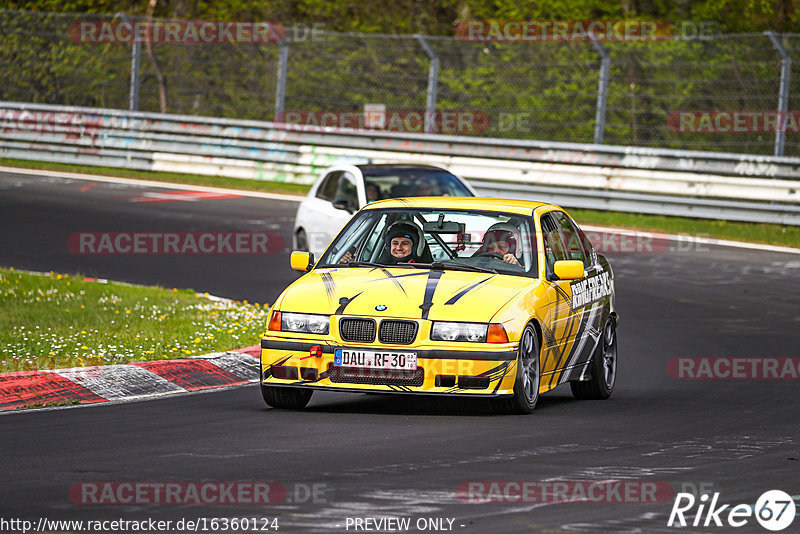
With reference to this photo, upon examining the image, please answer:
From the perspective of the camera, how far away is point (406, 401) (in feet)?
34.3

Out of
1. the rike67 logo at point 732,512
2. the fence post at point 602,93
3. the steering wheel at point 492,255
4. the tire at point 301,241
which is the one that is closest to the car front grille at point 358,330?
the steering wheel at point 492,255

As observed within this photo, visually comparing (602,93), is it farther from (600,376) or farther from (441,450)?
(441,450)

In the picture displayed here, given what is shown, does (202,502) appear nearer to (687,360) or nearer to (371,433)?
(371,433)

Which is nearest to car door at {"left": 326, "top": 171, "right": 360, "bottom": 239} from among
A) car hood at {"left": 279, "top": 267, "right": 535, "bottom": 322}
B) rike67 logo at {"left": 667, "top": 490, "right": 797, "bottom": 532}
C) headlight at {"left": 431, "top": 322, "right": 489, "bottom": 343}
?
car hood at {"left": 279, "top": 267, "right": 535, "bottom": 322}

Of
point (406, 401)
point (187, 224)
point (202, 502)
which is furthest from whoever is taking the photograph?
point (187, 224)

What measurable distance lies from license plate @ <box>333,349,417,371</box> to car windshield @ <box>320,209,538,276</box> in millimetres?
1116

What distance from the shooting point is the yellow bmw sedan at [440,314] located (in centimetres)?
931

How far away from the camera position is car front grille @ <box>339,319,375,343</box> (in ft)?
30.8

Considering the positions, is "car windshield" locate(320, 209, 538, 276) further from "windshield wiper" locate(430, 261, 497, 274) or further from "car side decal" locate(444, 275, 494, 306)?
"car side decal" locate(444, 275, 494, 306)

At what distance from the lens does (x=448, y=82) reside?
27344mm

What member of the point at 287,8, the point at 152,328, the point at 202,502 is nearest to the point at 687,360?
the point at 152,328

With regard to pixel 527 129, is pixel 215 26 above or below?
above

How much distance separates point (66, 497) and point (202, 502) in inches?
24.6

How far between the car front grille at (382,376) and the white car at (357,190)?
830 centimetres
